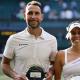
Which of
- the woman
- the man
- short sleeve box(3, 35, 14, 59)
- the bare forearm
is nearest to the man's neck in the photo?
the man

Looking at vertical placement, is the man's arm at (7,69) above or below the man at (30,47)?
below

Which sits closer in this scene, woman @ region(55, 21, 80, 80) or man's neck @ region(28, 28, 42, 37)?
woman @ region(55, 21, 80, 80)

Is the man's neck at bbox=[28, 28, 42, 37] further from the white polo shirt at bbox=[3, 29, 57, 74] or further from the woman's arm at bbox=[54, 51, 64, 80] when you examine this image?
the woman's arm at bbox=[54, 51, 64, 80]

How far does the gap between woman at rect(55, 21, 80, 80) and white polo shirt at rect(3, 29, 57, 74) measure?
0.19 metres

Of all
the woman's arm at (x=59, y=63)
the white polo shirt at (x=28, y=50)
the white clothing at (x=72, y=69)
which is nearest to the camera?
the white clothing at (x=72, y=69)

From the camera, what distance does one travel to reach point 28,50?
4938mm

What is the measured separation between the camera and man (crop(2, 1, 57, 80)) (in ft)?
16.0

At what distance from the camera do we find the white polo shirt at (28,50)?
4910mm

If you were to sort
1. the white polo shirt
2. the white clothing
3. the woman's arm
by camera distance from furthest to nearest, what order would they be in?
the white polo shirt, the woman's arm, the white clothing

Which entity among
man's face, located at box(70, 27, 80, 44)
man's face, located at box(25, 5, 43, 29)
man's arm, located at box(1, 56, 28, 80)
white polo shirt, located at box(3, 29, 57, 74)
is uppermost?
man's face, located at box(25, 5, 43, 29)

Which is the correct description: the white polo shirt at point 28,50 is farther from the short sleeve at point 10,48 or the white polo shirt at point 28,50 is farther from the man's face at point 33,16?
the man's face at point 33,16

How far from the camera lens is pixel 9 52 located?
197 inches

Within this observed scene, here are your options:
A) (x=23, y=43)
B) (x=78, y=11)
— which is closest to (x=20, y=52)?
(x=23, y=43)

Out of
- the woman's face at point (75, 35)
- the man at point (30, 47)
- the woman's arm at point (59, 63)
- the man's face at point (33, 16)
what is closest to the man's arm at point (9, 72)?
the man at point (30, 47)
